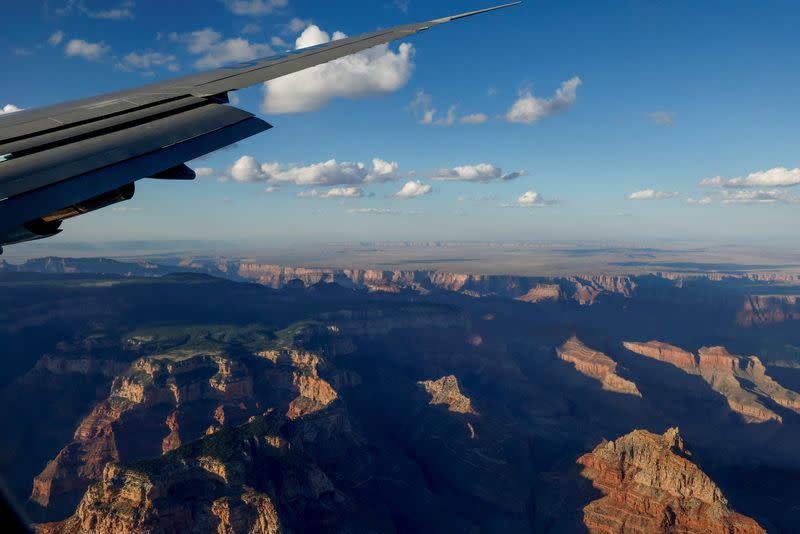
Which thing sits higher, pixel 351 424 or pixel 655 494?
pixel 655 494

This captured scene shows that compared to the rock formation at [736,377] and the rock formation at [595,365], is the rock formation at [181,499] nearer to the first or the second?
the rock formation at [595,365]

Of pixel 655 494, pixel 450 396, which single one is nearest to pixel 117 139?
pixel 655 494

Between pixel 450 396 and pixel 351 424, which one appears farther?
pixel 450 396

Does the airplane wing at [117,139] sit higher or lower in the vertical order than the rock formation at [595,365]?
higher

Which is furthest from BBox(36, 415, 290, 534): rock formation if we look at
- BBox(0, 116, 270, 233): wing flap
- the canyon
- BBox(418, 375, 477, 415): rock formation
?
BBox(418, 375, 477, 415): rock formation

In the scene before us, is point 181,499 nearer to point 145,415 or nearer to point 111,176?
point 111,176

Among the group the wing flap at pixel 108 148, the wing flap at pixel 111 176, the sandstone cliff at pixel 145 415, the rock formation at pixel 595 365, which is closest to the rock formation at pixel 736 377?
the rock formation at pixel 595 365

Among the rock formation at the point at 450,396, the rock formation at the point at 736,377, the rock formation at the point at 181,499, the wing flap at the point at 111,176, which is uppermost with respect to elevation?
the wing flap at the point at 111,176

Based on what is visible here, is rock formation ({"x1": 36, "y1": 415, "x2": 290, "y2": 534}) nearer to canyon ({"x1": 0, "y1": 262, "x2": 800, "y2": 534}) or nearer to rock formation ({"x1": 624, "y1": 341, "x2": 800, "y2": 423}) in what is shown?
canyon ({"x1": 0, "y1": 262, "x2": 800, "y2": 534})
